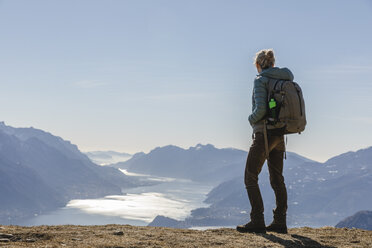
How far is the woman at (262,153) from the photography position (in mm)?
8492

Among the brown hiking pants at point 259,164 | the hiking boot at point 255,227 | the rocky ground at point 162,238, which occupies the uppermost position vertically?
the brown hiking pants at point 259,164

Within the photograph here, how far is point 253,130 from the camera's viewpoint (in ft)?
29.4

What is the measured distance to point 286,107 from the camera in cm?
827

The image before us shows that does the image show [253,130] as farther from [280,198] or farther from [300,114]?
[280,198]

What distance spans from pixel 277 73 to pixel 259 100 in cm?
77

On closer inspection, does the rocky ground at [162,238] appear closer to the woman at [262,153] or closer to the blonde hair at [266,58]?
the woman at [262,153]

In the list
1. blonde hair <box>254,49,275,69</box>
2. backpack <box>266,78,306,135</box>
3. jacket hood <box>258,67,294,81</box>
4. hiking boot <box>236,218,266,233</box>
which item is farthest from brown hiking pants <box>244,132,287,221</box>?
blonde hair <box>254,49,275,69</box>

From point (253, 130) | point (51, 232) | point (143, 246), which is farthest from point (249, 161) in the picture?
point (51, 232)

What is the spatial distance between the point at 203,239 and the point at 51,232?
3333mm

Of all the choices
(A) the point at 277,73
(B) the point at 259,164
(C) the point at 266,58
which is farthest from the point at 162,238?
(C) the point at 266,58

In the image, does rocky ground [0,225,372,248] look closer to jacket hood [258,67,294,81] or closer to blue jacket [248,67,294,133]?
blue jacket [248,67,294,133]

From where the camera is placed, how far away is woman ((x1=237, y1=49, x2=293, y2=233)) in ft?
27.9

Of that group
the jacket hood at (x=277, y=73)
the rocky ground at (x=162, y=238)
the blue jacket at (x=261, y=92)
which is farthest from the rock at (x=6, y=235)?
the jacket hood at (x=277, y=73)

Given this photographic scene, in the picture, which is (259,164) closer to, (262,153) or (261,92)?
(262,153)
